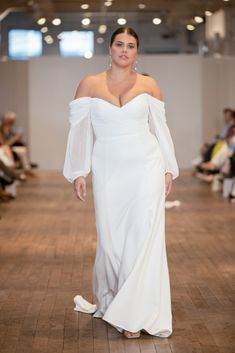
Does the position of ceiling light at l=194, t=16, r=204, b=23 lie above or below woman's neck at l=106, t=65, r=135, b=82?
above

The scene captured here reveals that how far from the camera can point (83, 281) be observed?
6.21 m

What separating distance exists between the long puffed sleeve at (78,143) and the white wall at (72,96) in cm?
1446

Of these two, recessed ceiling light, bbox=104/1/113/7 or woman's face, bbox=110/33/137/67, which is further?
recessed ceiling light, bbox=104/1/113/7

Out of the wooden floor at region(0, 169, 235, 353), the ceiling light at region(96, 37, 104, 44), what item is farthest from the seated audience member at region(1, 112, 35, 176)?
the wooden floor at region(0, 169, 235, 353)

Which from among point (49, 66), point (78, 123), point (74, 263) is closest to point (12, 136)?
point (49, 66)

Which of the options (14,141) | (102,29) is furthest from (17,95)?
(14,141)

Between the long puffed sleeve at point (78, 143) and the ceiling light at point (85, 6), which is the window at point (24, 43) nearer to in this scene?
the ceiling light at point (85, 6)

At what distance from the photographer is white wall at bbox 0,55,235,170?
765 inches

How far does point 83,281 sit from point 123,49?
1948 mm

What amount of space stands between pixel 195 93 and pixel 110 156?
14934 millimetres

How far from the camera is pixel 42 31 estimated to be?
62.1ft

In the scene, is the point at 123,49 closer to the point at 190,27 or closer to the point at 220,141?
the point at 220,141

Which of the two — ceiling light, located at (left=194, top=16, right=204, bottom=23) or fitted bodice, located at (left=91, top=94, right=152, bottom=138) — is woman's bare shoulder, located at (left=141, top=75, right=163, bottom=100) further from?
ceiling light, located at (left=194, top=16, right=204, bottom=23)

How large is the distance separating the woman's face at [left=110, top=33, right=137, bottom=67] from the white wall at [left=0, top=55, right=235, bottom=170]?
47.8 feet
